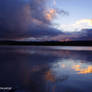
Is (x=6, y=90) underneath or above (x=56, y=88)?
above

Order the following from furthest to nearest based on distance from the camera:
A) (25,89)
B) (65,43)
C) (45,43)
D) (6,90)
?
(45,43)
(65,43)
(25,89)
(6,90)

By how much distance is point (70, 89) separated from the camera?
5.43 metres

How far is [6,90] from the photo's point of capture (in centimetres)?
429

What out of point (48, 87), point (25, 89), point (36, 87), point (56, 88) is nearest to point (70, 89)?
point (56, 88)

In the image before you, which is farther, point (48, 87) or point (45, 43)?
point (45, 43)

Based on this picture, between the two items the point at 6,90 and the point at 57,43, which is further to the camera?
the point at 57,43

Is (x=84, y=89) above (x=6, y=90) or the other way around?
the other way around

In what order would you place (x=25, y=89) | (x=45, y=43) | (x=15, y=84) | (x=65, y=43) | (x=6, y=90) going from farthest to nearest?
1. (x=45, y=43)
2. (x=65, y=43)
3. (x=15, y=84)
4. (x=25, y=89)
5. (x=6, y=90)

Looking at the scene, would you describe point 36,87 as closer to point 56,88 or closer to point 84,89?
point 56,88

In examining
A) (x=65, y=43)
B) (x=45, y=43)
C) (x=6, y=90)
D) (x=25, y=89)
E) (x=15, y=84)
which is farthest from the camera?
(x=45, y=43)

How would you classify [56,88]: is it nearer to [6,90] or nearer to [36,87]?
[36,87]

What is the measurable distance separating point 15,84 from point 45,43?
134 meters

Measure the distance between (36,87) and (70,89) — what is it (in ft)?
5.79

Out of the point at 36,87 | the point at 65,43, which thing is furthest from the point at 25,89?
the point at 65,43
